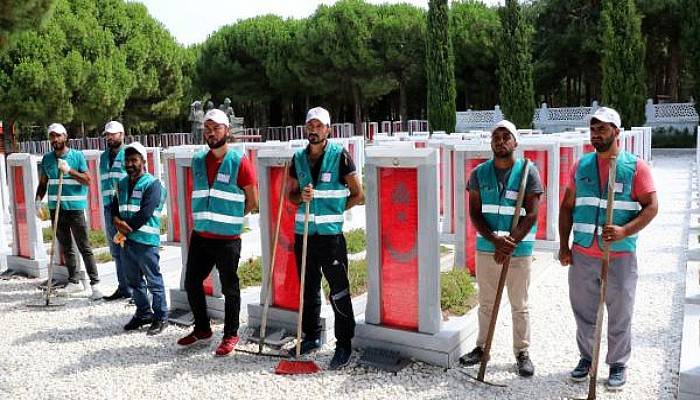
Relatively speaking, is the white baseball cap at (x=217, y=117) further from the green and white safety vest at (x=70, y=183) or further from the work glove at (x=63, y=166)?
→ the green and white safety vest at (x=70, y=183)

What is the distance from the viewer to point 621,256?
427 centimetres

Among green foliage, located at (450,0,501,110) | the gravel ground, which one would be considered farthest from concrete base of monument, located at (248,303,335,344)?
green foliage, located at (450,0,501,110)

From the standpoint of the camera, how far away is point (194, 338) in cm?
557

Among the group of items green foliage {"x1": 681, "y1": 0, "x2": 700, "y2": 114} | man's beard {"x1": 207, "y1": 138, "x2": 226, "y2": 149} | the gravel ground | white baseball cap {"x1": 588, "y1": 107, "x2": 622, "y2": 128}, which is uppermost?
green foliage {"x1": 681, "y1": 0, "x2": 700, "y2": 114}

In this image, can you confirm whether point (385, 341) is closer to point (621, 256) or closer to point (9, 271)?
point (621, 256)

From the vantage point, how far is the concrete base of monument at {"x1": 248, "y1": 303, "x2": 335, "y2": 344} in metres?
5.61

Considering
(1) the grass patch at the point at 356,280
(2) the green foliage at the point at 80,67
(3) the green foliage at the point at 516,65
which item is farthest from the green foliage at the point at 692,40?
(1) the grass patch at the point at 356,280

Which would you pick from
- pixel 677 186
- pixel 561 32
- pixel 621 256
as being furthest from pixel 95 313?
pixel 561 32

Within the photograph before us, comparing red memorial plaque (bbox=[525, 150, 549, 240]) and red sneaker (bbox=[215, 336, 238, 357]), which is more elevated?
red memorial plaque (bbox=[525, 150, 549, 240])

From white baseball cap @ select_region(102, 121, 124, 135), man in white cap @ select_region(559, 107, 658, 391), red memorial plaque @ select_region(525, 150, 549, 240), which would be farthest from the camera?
red memorial plaque @ select_region(525, 150, 549, 240)

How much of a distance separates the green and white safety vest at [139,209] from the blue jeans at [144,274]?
66 millimetres

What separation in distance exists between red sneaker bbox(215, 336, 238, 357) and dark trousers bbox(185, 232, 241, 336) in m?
0.04

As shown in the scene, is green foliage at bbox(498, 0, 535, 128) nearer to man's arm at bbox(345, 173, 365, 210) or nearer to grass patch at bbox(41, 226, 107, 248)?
grass patch at bbox(41, 226, 107, 248)

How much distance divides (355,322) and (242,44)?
41.1 metres
